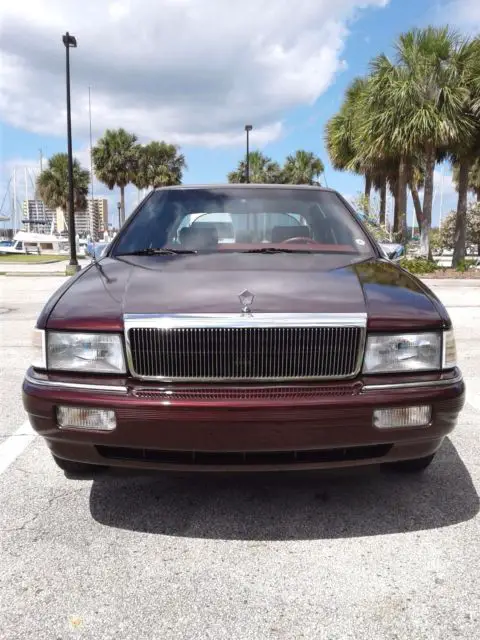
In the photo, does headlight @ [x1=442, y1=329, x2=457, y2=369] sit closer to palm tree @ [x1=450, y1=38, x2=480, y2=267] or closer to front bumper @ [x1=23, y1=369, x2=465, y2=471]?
front bumper @ [x1=23, y1=369, x2=465, y2=471]

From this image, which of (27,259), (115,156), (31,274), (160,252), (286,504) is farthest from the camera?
(115,156)

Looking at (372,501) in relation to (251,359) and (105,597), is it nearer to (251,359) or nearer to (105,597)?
(251,359)

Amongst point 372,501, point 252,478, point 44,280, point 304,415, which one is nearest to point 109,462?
point 252,478

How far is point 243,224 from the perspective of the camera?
3662 mm

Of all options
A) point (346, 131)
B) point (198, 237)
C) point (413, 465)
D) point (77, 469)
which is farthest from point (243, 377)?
point (346, 131)

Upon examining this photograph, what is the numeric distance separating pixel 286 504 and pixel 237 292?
1.08m

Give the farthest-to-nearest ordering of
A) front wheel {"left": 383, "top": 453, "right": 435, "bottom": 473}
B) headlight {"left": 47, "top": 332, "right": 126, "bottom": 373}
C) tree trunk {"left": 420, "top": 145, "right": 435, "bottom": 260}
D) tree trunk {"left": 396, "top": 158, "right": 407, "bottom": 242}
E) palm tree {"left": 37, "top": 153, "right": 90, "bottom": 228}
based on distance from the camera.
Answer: palm tree {"left": 37, "top": 153, "right": 90, "bottom": 228}, tree trunk {"left": 396, "top": 158, "right": 407, "bottom": 242}, tree trunk {"left": 420, "top": 145, "right": 435, "bottom": 260}, front wheel {"left": 383, "top": 453, "right": 435, "bottom": 473}, headlight {"left": 47, "top": 332, "right": 126, "bottom": 373}

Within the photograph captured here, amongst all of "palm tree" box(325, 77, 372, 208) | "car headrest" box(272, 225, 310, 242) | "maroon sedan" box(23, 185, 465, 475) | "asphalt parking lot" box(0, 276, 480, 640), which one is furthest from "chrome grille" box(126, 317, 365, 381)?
"palm tree" box(325, 77, 372, 208)

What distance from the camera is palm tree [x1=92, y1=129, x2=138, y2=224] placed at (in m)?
41.5

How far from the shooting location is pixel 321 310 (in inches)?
90.7

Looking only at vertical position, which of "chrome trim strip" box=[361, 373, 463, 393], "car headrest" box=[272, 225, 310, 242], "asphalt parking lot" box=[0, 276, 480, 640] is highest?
"car headrest" box=[272, 225, 310, 242]

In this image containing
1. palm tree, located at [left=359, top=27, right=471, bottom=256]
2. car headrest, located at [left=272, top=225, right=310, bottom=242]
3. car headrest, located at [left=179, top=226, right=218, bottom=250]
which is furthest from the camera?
palm tree, located at [left=359, top=27, right=471, bottom=256]

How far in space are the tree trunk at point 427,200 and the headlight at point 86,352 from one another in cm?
1776

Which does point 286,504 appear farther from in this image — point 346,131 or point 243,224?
point 346,131
